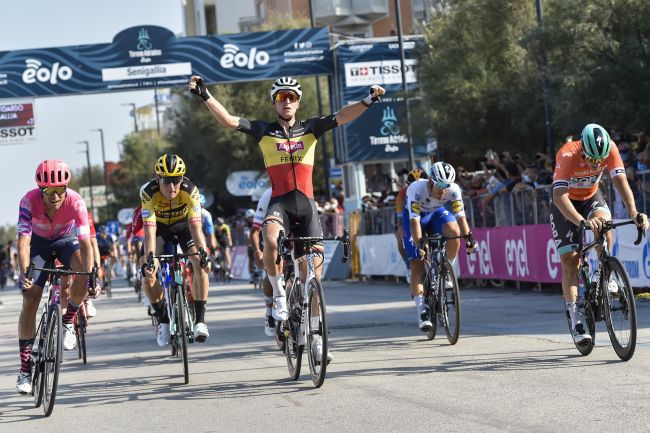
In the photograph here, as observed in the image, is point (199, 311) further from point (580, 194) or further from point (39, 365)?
point (580, 194)

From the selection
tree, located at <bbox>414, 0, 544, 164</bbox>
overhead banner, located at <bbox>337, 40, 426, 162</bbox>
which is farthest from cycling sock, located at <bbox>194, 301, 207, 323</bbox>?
overhead banner, located at <bbox>337, 40, 426, 162</bbox>

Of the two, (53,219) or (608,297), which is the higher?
(53,219)

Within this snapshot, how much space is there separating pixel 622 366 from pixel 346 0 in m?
62.6

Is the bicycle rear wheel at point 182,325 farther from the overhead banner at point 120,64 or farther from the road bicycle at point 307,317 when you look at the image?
the overhead banner at point 120,64

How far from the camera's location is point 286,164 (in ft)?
35.5

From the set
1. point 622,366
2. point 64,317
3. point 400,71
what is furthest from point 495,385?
point 400,71

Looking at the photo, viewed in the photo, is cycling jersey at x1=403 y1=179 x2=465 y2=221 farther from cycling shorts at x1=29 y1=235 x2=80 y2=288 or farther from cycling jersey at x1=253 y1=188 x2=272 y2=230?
cycling shorts at x1=29 y1=235 x2=80 y2=288

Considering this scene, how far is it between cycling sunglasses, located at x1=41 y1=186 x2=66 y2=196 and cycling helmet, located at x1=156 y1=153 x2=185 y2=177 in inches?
65.7

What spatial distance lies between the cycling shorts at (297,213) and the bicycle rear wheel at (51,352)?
192cm

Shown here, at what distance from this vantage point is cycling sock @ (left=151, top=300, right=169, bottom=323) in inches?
501

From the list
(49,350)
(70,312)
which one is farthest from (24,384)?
(70,312)

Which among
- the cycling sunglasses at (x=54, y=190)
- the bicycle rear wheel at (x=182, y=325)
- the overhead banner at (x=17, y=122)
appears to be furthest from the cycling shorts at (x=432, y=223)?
the overhead banner at (x=17, y=122)

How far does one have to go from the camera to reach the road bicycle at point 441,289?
12.9 m

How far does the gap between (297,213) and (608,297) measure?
8.58ft
